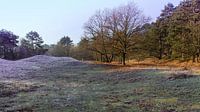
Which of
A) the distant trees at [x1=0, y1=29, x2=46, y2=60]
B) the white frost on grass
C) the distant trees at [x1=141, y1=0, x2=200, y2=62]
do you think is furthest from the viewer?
the distant trees at [x1=0, y1=29, x2=46, y2=60]

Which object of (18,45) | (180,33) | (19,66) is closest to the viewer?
(19,66)

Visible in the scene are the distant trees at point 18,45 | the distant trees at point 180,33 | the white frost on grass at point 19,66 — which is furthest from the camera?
the distant trees at point 18,45

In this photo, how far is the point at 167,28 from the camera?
55969mm

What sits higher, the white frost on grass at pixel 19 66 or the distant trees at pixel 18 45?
the distant trees at pixel 18 45

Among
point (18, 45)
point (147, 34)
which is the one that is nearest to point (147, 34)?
point (147, 34)

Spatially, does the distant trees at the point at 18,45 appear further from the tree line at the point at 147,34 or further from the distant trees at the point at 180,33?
the distant trees at the point at 180,33

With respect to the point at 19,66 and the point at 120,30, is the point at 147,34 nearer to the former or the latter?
the point at 120,30

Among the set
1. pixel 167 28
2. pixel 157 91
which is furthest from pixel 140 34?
pixel 157 91

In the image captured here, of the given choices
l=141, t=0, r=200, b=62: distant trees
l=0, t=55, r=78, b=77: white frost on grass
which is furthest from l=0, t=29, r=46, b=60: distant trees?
l=141, t=0, r=200, b=62: distant trees

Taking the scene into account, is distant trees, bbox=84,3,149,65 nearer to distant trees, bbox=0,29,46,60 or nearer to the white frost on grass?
the white frost on grass

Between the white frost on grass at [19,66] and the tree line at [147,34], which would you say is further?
the tree line at [147,34]

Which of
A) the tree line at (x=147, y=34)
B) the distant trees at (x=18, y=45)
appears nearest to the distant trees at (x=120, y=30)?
the tree line at (x=147, y=34)

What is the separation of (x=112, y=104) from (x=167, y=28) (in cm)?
4439

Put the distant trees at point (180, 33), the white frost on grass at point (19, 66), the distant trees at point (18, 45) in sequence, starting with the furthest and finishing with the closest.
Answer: the distant trees at point (18, 45)
the distant trees at point (180, 33)
the white frost on grass at point (19, 66)
